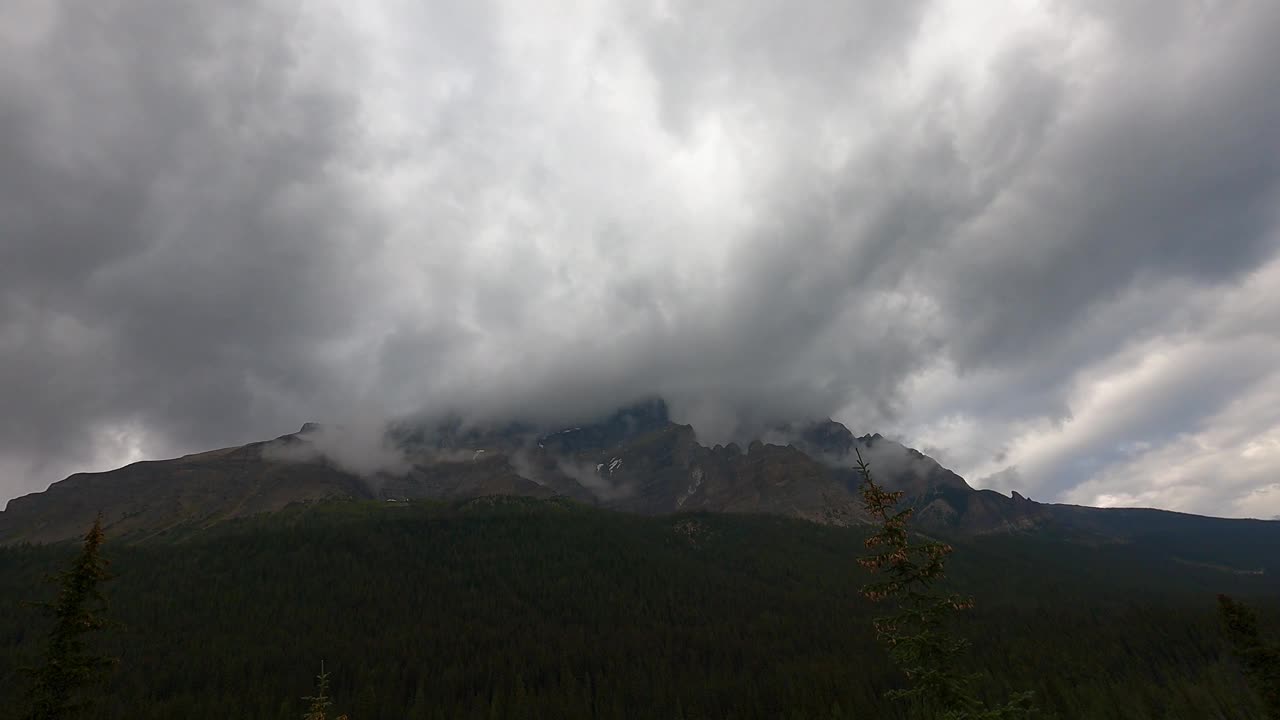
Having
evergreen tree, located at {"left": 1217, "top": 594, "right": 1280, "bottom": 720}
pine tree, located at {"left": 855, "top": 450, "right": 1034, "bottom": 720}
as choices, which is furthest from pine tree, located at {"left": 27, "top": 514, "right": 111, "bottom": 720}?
evergreen tree, located at {"left": 1217, "top": 594, "right": 1280, "bottom": 720}

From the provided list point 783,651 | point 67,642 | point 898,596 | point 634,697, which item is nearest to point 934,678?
point 898,596

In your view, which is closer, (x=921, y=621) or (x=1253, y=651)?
(x=921, y=621)

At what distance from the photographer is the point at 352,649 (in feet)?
612

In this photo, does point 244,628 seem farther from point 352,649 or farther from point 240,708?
point 240,708

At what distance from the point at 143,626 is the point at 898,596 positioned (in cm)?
25223

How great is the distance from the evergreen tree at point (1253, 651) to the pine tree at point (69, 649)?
68070 mm

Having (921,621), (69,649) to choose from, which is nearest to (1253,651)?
(921,621)

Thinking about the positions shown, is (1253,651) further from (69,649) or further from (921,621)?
(69,649)

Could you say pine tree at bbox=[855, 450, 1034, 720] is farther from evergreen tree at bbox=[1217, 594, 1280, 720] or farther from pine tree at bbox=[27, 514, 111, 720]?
evergreen tree at bbox=[1217, 594, 1280, 720]

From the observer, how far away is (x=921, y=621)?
71.9 feet

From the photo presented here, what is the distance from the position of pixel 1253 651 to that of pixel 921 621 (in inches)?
1654

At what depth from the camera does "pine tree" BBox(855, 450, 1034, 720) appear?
21.2m

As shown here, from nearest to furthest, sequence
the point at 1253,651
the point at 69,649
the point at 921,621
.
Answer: the point at 921,621 < the point at 69,649 < the point at 1253,651

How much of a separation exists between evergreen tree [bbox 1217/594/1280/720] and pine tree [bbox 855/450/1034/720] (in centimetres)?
3564
